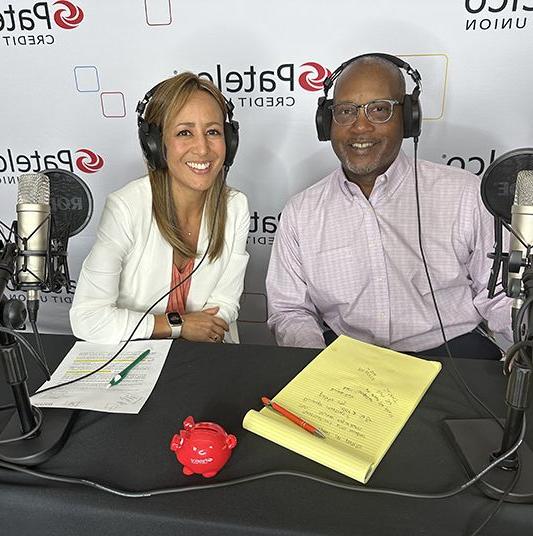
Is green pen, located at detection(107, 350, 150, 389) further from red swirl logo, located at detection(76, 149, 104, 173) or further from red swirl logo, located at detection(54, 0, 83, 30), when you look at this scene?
red swirl logo, located at detection(54, 0, 83, 30)

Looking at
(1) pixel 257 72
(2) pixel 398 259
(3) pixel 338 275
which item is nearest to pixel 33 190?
(3) pixel 338 275

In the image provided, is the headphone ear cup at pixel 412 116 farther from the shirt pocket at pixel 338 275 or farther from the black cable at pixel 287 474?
the black cable at pixel 287 474

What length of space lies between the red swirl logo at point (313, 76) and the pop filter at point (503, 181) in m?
1.04

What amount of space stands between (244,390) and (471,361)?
0.42 meters

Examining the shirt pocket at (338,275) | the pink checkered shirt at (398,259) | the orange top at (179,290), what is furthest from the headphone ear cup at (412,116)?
the orange top at (179,290)

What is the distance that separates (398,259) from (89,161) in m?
1.31

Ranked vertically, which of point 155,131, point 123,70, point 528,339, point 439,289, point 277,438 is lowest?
point 439,289

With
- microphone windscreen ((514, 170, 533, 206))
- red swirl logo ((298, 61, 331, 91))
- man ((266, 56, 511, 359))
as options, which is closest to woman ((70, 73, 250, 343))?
man ((266, 56, 511, 359))

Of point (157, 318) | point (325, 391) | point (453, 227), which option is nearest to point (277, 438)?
point (325, 391)

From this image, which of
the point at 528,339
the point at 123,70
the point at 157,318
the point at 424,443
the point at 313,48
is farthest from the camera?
the point at 123,70

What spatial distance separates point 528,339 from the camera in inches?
24.1

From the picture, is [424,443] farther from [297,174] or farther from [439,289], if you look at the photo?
[297,174]

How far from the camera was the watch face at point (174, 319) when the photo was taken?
4.12 feet

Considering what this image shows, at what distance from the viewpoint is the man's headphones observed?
124 centimetres
